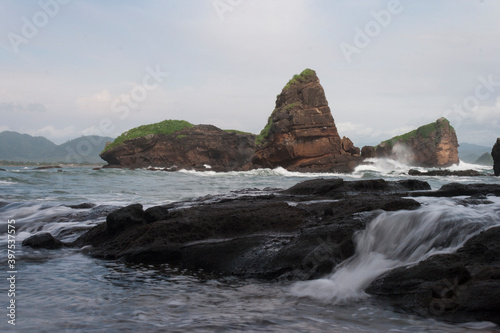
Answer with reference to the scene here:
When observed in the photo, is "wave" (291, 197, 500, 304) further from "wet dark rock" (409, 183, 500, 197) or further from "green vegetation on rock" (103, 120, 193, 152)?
"green vegetation on rock" (103, 120, 193, 152)

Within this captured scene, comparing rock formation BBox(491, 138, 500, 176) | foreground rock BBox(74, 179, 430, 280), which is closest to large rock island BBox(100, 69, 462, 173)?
rock formation BBox(491, 138, 500, 176)

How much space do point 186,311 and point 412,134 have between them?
81.7 metres

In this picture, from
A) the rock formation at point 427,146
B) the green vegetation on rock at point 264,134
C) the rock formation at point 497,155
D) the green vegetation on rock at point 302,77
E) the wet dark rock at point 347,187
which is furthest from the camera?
the rock formation at point 427,146

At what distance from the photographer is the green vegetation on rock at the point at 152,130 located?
8662cm

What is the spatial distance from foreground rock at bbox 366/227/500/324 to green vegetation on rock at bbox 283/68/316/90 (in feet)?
201

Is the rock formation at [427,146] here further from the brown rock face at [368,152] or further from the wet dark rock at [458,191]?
the wet dark rock at [458,191]

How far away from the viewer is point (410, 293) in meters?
4.38

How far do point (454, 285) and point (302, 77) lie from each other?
63579mm

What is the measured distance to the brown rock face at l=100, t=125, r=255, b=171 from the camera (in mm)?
83250

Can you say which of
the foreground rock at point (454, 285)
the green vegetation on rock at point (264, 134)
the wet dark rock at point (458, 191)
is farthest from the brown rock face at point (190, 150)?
the foreground rock at point (454, 285)

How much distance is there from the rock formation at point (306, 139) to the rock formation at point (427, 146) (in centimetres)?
1778

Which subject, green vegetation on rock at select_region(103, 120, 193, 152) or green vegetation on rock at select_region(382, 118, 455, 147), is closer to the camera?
green vegetation on rock at select_region(382, 118, 455, 147)

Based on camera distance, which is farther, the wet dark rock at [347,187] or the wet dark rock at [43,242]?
the wet dark rock at [347,187]

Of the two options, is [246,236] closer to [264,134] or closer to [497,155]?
[497,155]
